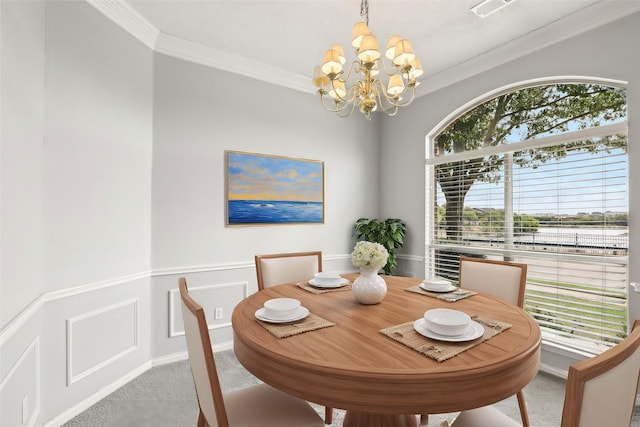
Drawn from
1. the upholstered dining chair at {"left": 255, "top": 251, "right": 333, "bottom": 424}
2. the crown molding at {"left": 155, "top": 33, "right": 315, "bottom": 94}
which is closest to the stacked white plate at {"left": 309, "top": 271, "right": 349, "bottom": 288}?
the upholstered dining chair at {"left": 255, "top": 251, "right": 333, "bottom": 424}

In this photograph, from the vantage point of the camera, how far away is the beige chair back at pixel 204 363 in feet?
3.56

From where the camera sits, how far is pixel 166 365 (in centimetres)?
277

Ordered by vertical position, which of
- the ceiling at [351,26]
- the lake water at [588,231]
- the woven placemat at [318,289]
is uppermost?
the ceiling at [351,26]

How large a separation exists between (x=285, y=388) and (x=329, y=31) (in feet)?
8.81

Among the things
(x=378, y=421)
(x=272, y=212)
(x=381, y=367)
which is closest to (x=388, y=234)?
(x=272, y=212)

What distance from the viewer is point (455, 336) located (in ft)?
3.85

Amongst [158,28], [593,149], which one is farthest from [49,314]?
[593,149]

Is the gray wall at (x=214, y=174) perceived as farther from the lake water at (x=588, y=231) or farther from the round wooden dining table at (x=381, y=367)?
the lake water at (x=588, y=231)

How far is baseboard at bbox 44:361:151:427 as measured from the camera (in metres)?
2.01

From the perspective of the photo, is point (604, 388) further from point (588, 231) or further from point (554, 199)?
point (554, 199)

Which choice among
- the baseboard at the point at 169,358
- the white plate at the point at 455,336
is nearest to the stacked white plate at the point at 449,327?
the white plate at the point at 455,336

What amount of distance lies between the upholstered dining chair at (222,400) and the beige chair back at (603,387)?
919 mm

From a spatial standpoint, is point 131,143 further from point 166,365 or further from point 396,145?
point 396,145

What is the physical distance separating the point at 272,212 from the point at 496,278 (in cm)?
216
